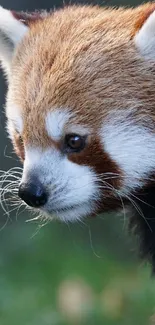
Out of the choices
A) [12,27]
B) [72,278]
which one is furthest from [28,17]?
[72,278]

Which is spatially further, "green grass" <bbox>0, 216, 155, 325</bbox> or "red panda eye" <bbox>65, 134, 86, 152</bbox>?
"green grass" <bbox>0, 216, 155, 325</bbox>

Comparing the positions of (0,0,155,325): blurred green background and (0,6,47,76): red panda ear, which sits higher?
(0,6,47,76): red panda ear

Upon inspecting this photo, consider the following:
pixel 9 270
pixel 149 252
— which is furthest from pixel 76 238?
pixel 149 252

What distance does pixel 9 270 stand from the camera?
4.27 metres

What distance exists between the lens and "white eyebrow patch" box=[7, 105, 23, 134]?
2.36 metres

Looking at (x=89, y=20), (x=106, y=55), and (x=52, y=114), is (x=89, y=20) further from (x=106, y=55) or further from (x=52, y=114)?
(x=52, y=114)

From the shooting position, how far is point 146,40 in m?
2.28

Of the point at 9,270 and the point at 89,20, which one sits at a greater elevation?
the point at 89,20

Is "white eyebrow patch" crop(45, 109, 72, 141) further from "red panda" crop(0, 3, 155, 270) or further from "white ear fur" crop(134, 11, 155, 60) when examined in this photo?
"white ear fur" crop(134, 11, 155, 60)

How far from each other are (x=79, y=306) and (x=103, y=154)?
1.73 m

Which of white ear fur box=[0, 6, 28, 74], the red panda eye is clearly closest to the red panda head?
the red panda eye

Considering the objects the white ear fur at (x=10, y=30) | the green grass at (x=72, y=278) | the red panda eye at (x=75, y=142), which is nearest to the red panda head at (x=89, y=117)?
the red panda eye at (x=75, y=142)

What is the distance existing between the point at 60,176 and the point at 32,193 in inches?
3.3

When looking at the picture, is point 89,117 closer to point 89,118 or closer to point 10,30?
point 89,118
